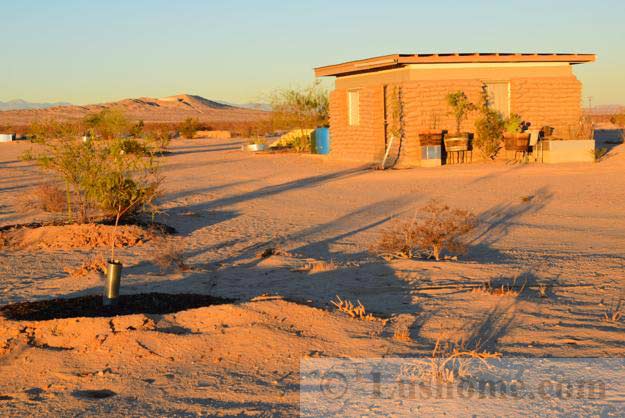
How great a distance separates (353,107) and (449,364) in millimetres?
20686

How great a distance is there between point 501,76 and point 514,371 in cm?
1888

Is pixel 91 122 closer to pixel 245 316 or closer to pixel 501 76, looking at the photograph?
pixel 501 76

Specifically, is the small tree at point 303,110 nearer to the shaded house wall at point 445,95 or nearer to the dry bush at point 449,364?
the shaded house wall at point 445,95

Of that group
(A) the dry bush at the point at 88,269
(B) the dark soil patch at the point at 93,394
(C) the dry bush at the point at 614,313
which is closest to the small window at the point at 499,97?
(A) the dry bush at the point at 88,269

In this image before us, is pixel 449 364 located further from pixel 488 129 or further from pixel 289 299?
pixel 488 129

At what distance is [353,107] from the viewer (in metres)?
25.8

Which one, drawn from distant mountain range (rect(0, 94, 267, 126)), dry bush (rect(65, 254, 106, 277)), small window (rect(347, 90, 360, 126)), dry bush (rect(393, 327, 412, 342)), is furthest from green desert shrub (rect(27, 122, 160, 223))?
distant mountain range (rect(0, 94, 267, 126))

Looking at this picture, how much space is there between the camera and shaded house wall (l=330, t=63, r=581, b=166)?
74.4 feet

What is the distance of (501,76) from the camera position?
2333cm

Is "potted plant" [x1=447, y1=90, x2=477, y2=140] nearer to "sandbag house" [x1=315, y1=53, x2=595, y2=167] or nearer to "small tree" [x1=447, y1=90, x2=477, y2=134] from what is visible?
"small tree" [x1=447, y1=90, x2=477, y2=134]

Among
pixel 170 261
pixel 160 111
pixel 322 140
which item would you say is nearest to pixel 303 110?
Answer: pixel 322 140

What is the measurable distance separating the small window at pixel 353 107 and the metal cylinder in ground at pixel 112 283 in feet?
61.4

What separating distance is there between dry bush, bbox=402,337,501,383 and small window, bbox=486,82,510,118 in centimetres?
1835

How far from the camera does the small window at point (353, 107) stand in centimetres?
2568
